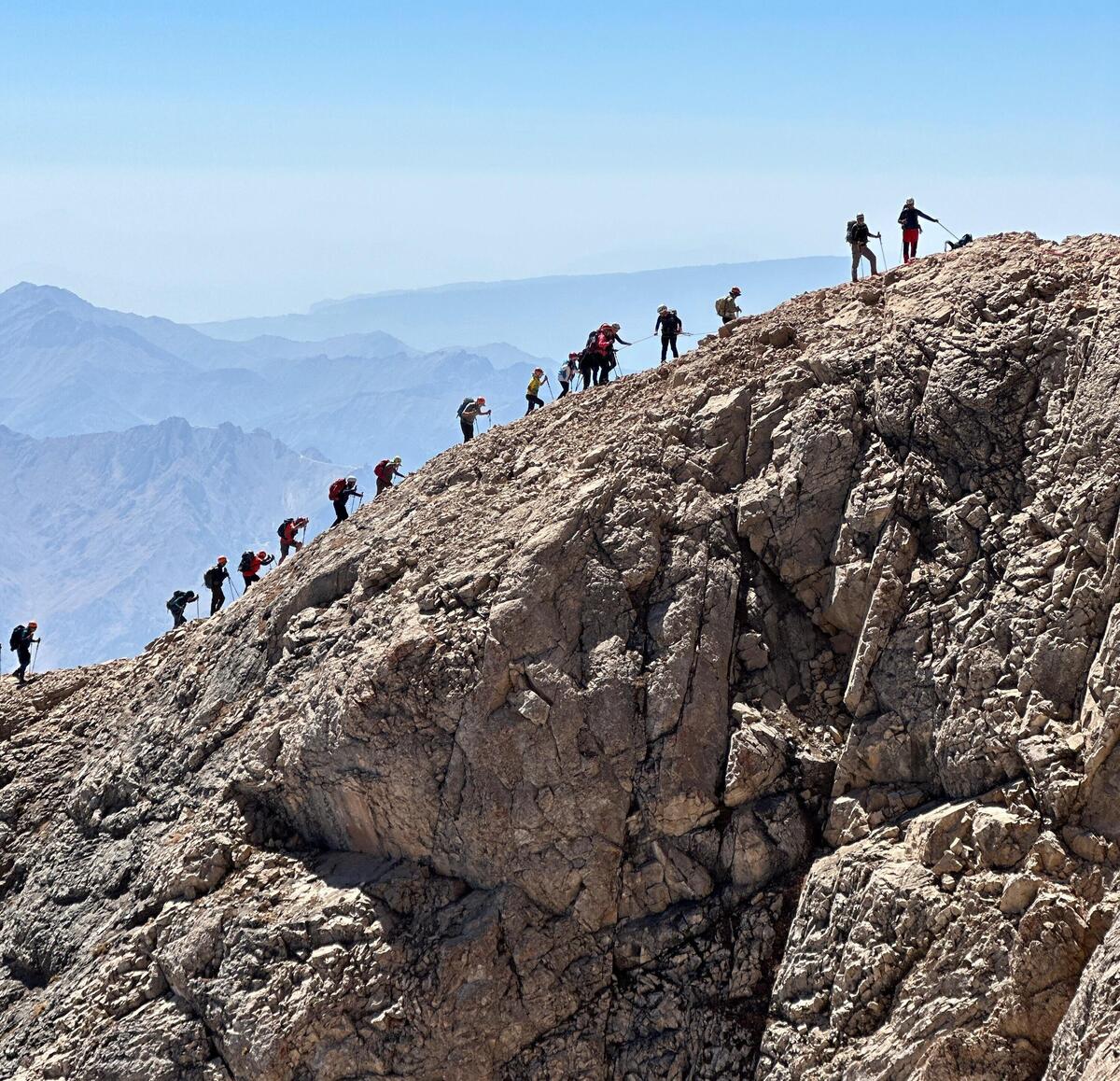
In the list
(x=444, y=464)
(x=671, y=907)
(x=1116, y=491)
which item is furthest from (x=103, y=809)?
(x=1116, y=491)

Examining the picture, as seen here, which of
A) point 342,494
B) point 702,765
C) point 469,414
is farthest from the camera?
point 342,494

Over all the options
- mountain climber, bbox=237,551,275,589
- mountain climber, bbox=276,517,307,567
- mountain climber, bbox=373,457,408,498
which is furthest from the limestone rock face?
mountain climber, bbox=276,517,307,567

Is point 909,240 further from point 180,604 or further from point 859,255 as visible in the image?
point 180,604

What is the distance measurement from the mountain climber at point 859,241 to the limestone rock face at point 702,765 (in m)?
2.01

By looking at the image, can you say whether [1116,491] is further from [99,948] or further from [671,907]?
[99,948]

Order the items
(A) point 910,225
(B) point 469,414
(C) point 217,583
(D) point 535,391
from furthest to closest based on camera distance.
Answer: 1. (C) point 217,583
2. (B) point 469,414
3. (D) point 535,391
4. (A) point 910,225

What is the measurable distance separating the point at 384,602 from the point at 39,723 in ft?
43.8

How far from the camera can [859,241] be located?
32406 mm

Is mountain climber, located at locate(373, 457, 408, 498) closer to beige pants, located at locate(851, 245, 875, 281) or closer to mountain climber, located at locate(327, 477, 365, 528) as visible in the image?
mountain climber, located at locate(327, 477, 365, 528)

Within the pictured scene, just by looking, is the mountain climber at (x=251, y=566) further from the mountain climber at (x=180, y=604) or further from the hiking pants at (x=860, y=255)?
the hiking pants at (x=860, y=255)

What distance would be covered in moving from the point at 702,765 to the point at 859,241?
14.5 m

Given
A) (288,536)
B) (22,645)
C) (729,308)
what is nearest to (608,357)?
(729,308)

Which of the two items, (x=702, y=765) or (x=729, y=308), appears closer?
(x=702, y=765)

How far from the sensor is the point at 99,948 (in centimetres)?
2842
